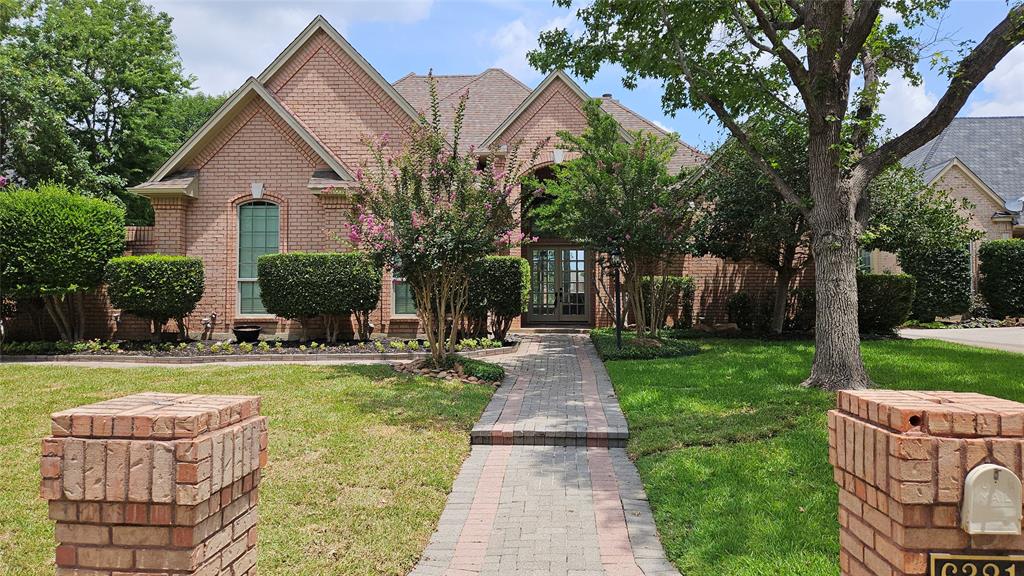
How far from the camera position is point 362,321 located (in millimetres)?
13883

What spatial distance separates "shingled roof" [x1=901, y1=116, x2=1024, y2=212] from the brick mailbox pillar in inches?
1011

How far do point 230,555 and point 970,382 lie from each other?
922cm

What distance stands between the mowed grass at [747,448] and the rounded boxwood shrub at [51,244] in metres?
11.5

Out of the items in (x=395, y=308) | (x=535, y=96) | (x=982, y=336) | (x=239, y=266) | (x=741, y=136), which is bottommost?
(x=982, y=336)

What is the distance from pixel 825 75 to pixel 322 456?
8.08 meters

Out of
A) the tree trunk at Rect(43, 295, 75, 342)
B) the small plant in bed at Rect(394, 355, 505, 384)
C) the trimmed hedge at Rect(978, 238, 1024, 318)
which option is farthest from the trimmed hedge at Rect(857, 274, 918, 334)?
the tree trunk at Rect(43, 295, 75, 342)

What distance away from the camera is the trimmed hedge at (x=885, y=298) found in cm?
1513

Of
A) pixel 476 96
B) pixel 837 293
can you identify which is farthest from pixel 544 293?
pixel 837 293

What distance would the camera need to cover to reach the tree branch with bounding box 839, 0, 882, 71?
23.6 feet

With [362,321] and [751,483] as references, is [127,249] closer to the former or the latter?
[362,321]

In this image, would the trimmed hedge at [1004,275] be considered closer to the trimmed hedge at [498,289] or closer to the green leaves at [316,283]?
the trimmed hedge at [498,289]

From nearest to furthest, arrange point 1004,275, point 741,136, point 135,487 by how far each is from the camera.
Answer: point 135,487 < point 741,136 < point 1004,275

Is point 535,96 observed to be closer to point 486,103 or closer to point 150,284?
point 486,103

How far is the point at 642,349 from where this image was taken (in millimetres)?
11680
